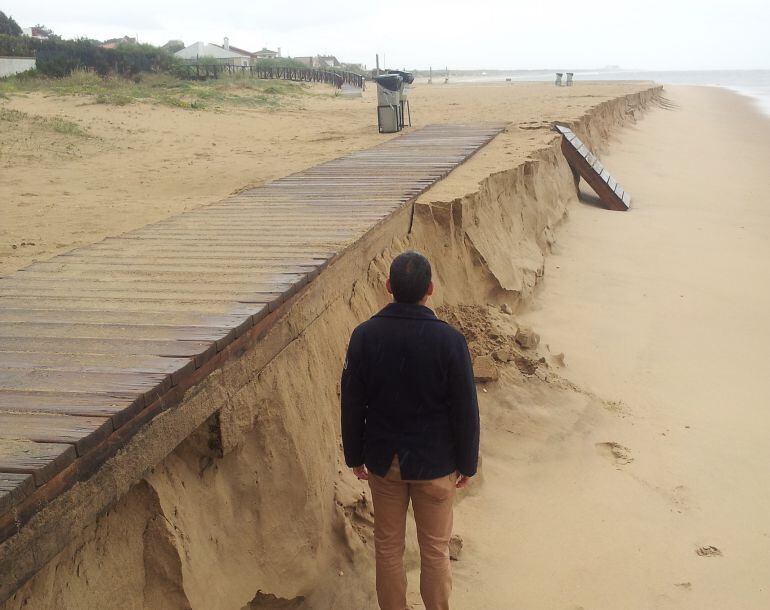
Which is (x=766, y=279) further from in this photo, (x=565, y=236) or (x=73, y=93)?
(x=73, y=93)

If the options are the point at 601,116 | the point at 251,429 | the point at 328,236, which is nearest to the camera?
the point at 251,429

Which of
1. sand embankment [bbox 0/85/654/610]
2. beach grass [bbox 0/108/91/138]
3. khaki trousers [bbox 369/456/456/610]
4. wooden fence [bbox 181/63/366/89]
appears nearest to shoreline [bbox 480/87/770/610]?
sand embankment [bbox 0/85/654/610]

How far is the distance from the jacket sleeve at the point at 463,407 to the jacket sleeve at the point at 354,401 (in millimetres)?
340

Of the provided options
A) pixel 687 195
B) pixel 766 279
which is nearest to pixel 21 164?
pixel 766 279

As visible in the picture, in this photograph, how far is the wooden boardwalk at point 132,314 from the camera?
2.15 metres

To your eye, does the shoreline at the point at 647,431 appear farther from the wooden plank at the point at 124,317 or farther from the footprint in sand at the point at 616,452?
the wooden plank at the point at 124,317

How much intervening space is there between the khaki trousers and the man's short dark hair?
61 cm

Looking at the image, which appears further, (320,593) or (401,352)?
(320,593)

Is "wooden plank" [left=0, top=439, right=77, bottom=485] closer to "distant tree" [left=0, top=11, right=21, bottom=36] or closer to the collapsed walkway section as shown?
the collapsed walkway section

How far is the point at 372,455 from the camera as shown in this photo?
Answer: 264 cm

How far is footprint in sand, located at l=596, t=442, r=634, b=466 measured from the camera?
4.74m

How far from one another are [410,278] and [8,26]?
41.8 m

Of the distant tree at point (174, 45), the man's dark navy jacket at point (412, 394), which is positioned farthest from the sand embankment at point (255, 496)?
the distant tree at point (174, 45)

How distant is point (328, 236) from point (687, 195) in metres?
10.9
